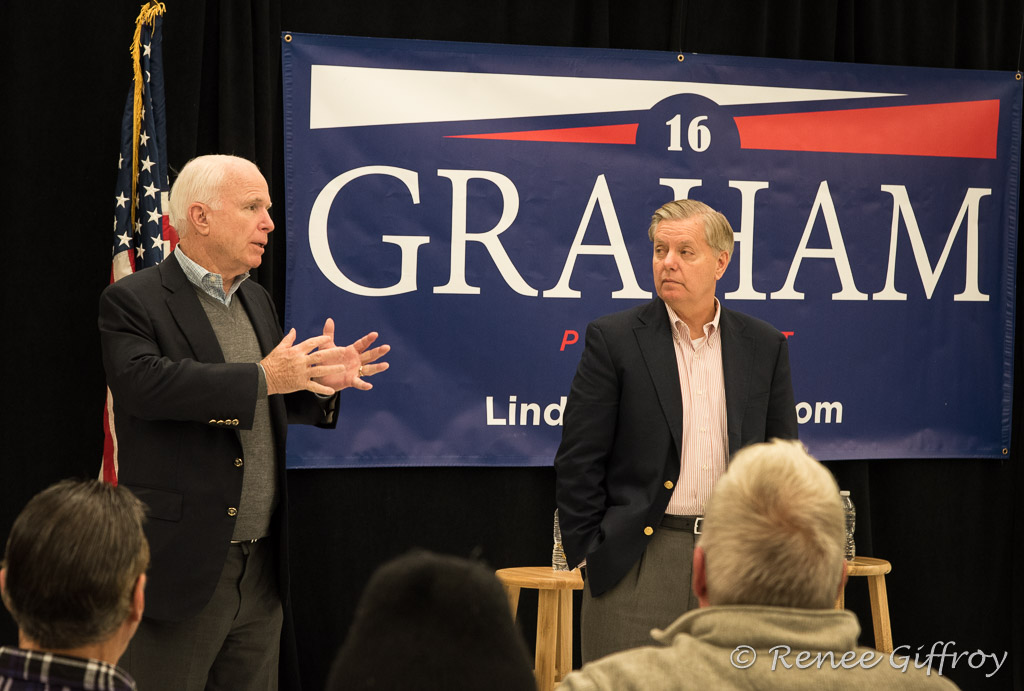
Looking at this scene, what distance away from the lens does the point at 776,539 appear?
141 cm

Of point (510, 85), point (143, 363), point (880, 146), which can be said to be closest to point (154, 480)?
point (143, 363)

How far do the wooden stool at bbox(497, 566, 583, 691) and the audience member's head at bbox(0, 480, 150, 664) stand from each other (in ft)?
6.58

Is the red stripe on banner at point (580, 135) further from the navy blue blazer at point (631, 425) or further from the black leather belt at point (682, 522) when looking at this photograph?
the black leather belt at point (682, 522)

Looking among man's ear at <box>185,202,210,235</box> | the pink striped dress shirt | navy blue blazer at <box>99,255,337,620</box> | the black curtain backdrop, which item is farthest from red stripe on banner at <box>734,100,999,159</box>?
navy blue blazer at <box>99,255,337,620</box>

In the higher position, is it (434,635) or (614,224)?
(614,224)

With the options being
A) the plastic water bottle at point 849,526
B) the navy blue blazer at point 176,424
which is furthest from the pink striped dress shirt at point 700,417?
the plastic water bottle at point 849,526

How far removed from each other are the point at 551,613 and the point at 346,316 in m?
1.26

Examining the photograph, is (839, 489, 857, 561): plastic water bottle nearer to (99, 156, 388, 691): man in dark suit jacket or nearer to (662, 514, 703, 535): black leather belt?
(662, 514, 703, 535): black leather belt

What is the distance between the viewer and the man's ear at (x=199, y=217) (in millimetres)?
2779

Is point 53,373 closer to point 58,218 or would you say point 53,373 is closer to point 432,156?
point 58,218

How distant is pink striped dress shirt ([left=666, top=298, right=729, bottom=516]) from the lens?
8.95ft

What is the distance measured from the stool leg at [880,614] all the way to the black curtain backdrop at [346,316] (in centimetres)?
32

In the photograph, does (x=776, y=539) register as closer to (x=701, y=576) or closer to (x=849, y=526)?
(x=701, y=576)

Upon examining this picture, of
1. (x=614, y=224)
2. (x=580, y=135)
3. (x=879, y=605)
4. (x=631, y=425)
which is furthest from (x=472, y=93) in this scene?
(x=879, y=605)
